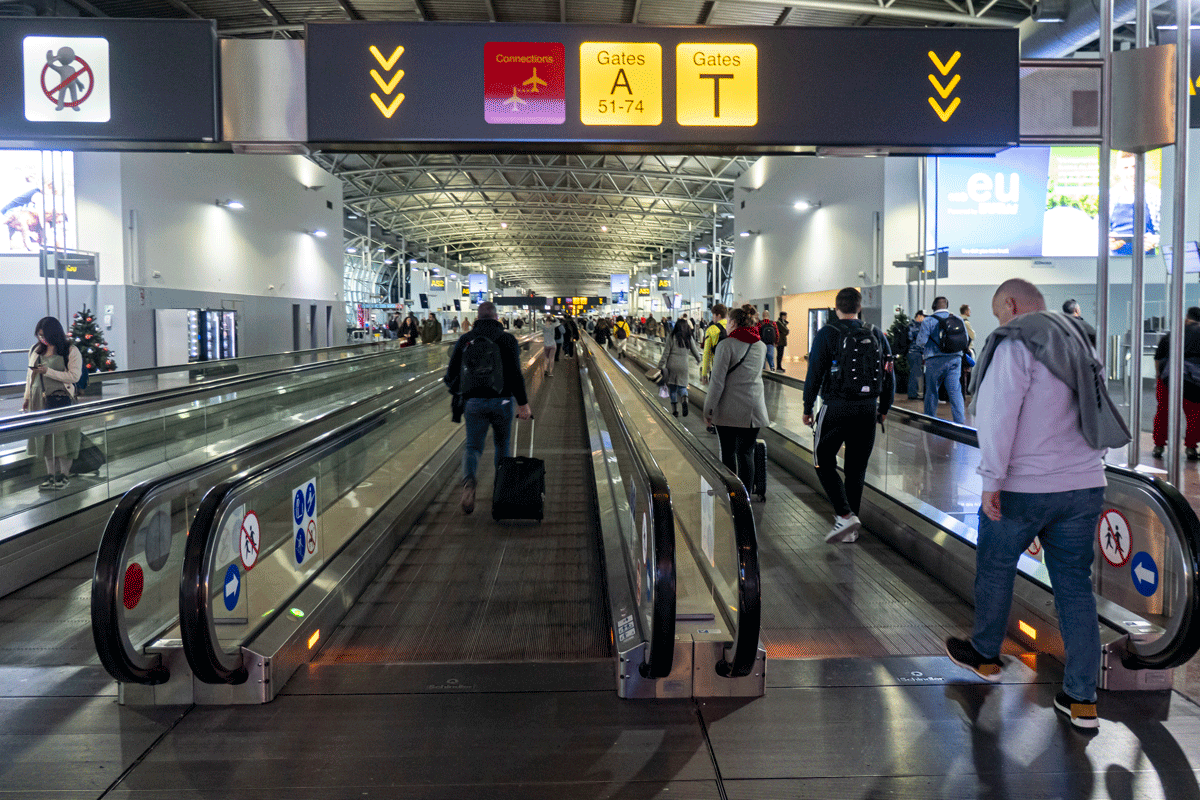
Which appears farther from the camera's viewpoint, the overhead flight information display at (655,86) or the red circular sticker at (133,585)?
the overhead flight information display at (655,86)

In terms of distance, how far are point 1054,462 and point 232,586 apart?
10.8 ft

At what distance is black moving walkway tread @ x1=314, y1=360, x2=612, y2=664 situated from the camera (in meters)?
4.46

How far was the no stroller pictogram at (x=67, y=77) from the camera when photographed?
5.17 meters

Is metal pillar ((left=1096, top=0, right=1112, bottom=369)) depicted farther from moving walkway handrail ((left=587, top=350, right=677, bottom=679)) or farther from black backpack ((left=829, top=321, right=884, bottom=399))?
moving walkway handrail ((left=587, top=350, right=677, bottom=679))

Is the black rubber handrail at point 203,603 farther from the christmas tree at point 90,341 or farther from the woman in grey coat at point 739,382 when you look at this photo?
the christmas tree at point 90,341

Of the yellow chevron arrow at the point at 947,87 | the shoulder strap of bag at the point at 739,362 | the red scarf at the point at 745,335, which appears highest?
the yellow chevron arrow at the point at 947,87

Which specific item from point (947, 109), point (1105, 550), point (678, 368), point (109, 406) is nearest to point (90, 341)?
point (678, 368)

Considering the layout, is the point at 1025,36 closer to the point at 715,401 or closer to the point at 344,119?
the point at 715,401

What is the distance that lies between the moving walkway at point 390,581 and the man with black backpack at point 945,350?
549cm

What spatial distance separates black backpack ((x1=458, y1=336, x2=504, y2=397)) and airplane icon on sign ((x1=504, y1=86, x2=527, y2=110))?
2.43 meters

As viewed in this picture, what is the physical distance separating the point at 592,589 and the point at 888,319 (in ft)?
52.8

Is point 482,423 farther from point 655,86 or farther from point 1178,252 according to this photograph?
point 1178,252

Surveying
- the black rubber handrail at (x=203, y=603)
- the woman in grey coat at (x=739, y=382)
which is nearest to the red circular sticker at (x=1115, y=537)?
the woman in grey coat at (x=739, y=382)

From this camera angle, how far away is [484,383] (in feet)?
24.2
